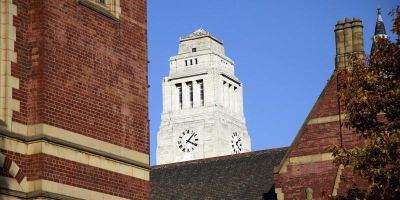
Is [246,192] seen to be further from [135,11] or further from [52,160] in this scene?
[52,160]

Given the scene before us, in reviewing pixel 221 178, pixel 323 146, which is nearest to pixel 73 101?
pixel 323 146

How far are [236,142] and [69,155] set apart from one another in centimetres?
14900

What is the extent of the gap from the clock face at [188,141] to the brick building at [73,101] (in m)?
142

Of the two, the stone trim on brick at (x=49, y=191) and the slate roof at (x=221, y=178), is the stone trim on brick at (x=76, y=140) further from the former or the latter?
the slate roof at (x=221, y=178)

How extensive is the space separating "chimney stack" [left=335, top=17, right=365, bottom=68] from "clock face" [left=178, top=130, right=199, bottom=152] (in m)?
130

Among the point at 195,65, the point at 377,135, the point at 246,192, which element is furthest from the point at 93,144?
the point at 195,65

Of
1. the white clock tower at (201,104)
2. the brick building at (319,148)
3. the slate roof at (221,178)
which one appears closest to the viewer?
the brick building at (319,148)

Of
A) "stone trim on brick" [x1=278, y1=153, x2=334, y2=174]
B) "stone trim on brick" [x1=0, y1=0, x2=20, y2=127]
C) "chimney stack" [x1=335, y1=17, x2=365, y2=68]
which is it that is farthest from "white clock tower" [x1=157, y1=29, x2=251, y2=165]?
"stone trim on brick" [x1=0, y1=0, x2=20, y2=127]

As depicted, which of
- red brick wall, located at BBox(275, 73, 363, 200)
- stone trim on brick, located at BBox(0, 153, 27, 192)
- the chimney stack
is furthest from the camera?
the chimney stack

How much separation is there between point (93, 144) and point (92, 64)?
6.00 feet

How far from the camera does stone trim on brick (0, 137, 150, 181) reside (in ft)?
68.3

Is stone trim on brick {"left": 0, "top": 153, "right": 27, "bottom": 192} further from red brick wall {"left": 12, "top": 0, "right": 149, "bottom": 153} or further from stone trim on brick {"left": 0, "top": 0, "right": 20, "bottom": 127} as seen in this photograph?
red brick wall {"left": 12, "top": 0, "right": 149, "bottom": 153}

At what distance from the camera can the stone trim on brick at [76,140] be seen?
833 inches

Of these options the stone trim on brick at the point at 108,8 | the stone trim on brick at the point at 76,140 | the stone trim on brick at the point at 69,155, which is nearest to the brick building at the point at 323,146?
the stone trim on brick at the point at 76,140
